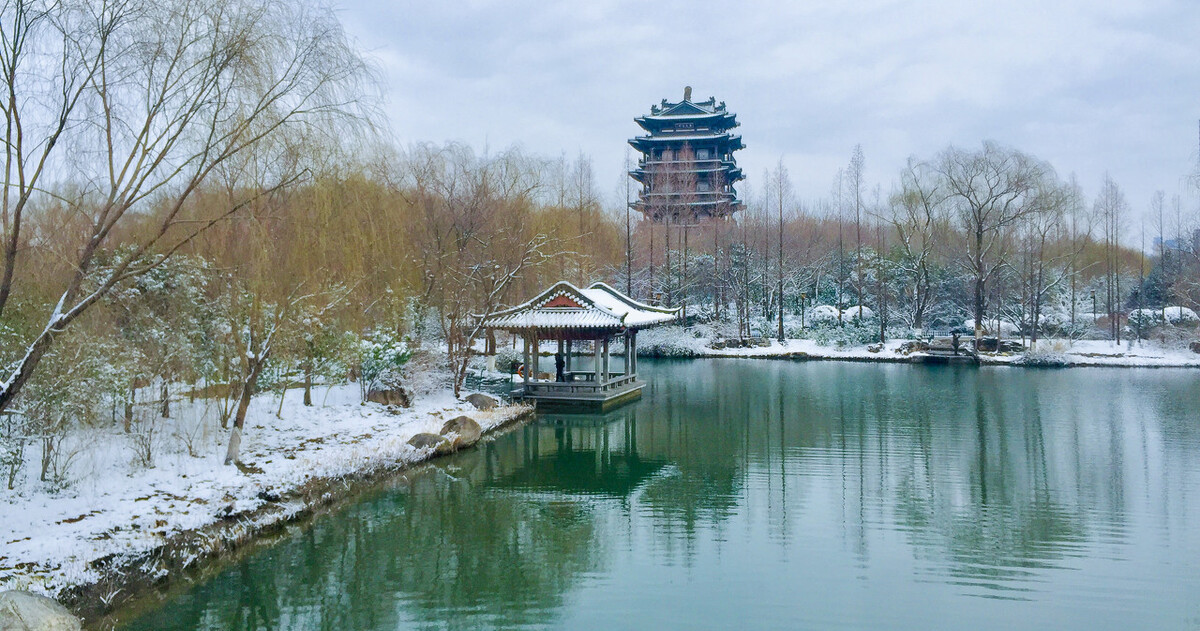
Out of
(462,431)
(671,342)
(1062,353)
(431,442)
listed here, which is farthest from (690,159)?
(431,442)

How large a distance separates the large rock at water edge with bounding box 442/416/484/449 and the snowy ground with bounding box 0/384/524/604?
12.6 inches

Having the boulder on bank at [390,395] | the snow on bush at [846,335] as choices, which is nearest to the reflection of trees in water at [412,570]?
the boulder on bank at [390,395]

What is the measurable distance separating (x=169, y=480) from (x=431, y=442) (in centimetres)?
314

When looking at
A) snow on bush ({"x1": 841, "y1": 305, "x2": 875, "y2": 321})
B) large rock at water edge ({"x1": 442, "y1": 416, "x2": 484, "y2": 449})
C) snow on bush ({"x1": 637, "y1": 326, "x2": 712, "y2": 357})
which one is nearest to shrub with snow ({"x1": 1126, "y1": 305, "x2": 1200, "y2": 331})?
snow on bush ({"x1": 841, "y1": 305, "x2": 875, "y2": 321})

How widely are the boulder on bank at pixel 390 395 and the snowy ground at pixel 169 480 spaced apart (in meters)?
0.94

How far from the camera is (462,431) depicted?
10.2 metres

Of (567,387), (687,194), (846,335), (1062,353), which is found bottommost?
(567,387)

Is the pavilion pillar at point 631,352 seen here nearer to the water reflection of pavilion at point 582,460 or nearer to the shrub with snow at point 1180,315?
the water reflection of pavilion at point 582,460

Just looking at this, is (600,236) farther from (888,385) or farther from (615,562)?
(615,562)

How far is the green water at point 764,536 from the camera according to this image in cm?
499

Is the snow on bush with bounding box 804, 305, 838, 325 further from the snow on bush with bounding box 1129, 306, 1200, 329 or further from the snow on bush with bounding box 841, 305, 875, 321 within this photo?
the snow on bush with bounding box 1129, 306, 1200, 329

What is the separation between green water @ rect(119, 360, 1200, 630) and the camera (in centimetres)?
499

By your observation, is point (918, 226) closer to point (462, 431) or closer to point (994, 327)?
point (994, 327)

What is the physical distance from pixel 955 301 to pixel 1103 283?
573 centimetres
